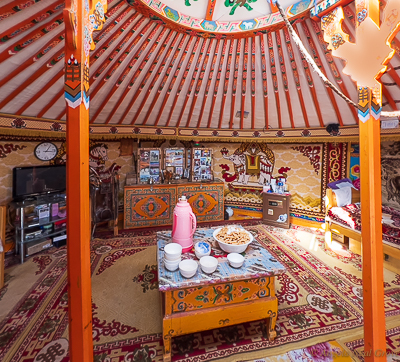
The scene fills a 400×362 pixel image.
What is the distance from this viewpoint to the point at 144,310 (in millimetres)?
2346

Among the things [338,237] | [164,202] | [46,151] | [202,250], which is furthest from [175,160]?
[338,237]

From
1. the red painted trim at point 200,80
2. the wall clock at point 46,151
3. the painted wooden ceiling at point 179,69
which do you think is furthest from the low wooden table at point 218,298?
the wall clock at point 46,151

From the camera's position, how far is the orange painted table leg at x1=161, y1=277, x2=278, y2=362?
67.2 inches

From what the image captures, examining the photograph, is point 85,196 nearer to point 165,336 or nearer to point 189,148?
point 165,336

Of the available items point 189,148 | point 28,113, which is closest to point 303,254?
point 189,148

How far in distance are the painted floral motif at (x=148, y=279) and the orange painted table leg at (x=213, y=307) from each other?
1.05 metres

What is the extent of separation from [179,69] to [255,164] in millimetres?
A: 3073

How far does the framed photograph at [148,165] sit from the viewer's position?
4.88 m

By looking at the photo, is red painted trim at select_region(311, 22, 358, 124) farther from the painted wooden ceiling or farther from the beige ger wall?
the beige ger wall

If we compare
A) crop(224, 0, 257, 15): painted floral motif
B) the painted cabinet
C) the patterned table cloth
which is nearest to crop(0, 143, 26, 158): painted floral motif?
the painted cabinet

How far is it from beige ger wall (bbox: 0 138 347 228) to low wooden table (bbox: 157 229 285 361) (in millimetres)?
3542

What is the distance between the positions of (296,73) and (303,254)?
3.08m

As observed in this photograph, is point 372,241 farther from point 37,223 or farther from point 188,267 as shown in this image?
point 37,223

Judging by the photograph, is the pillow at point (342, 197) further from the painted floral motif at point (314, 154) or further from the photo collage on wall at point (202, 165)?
the photo collage on wall at point (202, 165)
